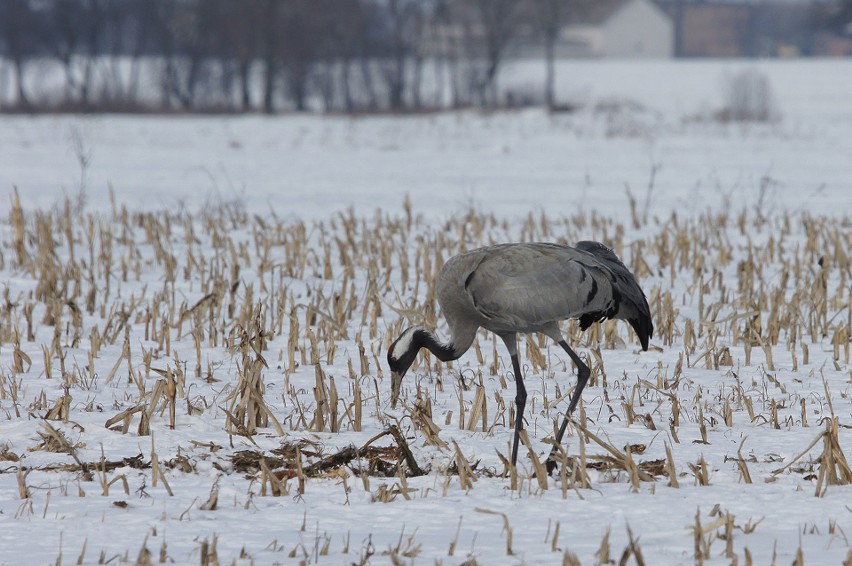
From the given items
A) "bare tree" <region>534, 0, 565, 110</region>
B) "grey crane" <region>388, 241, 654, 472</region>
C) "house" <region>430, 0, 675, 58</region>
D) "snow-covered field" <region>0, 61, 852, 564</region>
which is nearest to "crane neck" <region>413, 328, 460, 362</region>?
"grey crane" <region>388, 241, 654, 472</region>

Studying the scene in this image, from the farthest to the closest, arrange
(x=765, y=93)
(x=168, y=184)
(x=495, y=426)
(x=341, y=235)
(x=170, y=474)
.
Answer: (x=765, y=93), (x=168, y=184), (x=341, y=235), (x=495, y=426), (x=170, y=474)

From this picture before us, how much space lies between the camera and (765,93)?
100 feet

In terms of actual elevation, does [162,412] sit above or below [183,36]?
below

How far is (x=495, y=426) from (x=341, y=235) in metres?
5.83

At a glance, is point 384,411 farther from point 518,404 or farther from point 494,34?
point 494,34

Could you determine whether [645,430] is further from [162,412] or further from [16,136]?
[16,136]

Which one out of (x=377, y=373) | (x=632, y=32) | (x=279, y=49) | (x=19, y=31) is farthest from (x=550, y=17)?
(x=632, y=32)

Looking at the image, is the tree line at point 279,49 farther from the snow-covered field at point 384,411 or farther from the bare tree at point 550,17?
the snow-covered field at point 384,411

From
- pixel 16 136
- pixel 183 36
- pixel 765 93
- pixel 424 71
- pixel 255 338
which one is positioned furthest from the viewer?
pixel 424 71

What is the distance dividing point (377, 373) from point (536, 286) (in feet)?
4.98

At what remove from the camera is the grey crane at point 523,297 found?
4.01 metres

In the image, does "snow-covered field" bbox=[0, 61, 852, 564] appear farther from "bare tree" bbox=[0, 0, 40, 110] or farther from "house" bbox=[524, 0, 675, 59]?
"house" bbox=[524, 0, 675, 59]

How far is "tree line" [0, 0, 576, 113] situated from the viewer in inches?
1590

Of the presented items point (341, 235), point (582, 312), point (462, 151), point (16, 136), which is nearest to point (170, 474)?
point (582, 312)
